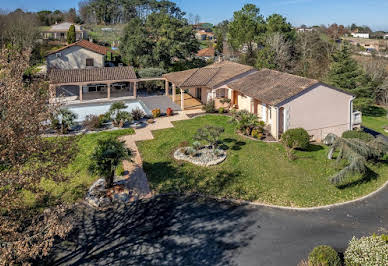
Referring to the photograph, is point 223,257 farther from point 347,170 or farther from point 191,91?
point 191,91

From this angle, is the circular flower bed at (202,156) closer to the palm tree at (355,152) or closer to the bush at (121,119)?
the palm tree at (355,152)

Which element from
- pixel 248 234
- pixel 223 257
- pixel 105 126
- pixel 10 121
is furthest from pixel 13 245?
pixel 105 126

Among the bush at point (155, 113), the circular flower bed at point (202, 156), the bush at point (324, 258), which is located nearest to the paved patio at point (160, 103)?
the bush at point (155, 113)

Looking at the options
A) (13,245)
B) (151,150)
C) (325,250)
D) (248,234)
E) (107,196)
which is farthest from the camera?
(151,150)

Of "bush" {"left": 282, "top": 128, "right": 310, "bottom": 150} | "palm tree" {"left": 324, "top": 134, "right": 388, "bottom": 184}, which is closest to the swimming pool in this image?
"bush" {"left": 282, "top": 128, "right": 310, "bottom": 150}

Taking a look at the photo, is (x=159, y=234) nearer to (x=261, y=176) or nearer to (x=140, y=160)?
(x=261, y=176)
